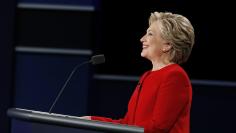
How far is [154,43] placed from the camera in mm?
2047

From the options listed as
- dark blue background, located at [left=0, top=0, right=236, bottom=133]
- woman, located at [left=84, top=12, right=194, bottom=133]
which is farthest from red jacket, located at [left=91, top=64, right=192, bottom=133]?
dark blue background, located at [left=0, top=0, right=236, bottom=133]

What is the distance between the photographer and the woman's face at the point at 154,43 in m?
2.02

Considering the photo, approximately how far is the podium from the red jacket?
0.10m

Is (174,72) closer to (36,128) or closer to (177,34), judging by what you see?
(177,34)

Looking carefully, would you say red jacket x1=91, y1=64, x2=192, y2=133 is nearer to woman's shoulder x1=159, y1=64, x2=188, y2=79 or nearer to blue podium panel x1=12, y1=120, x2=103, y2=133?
woman's shoulder x1=159, y1=64, x2=188, y2=79

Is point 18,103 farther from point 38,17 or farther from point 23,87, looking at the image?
point 38,17

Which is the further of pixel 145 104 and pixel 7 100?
pixel 7 100

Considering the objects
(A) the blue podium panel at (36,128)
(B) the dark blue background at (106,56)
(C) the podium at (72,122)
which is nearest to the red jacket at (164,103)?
(C) the podium at (72,122)

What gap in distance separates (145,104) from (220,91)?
2196 mm

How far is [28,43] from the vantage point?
164 inches

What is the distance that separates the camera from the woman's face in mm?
2023

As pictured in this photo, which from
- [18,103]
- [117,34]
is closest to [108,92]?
[117,34]

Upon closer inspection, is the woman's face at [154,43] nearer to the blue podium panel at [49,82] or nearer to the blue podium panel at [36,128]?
the blue podium panel at [36,128]

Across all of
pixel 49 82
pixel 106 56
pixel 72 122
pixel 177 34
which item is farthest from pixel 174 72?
pixel 49 82
